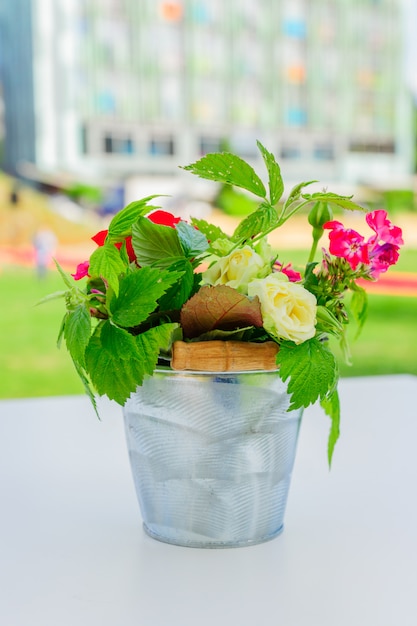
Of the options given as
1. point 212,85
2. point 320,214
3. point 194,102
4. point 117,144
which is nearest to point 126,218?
point 320,214

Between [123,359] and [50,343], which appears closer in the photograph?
[123,359]

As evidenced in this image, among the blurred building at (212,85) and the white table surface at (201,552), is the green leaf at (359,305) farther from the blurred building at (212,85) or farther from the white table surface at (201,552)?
the blurred building at (212,85)

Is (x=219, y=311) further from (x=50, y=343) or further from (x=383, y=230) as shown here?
(x=50, y=343)

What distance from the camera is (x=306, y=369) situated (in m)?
0.47

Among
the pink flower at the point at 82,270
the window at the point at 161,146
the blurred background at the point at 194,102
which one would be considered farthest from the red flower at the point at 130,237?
the window at the point at 161,146

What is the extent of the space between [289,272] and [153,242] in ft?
0.30

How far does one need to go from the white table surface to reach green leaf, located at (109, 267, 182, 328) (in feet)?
0.48

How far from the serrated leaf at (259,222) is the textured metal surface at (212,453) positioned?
88 millimetres

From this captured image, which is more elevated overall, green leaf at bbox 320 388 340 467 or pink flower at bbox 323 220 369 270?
pink flower at bbox 323 220 369 270

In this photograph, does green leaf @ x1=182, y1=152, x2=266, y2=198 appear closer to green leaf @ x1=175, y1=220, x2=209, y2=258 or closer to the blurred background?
green leaf @ x1=175, y1=220, x2=209, y2=258

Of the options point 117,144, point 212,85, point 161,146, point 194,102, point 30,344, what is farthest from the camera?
point 212,85

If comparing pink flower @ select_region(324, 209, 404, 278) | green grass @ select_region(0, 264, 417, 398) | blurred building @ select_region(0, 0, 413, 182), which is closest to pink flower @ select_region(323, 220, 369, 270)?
pink flower @ select_region(324, 209, 404, 278)

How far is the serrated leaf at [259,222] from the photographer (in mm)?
493

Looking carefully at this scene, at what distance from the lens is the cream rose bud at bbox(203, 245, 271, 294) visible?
0.49 metres
